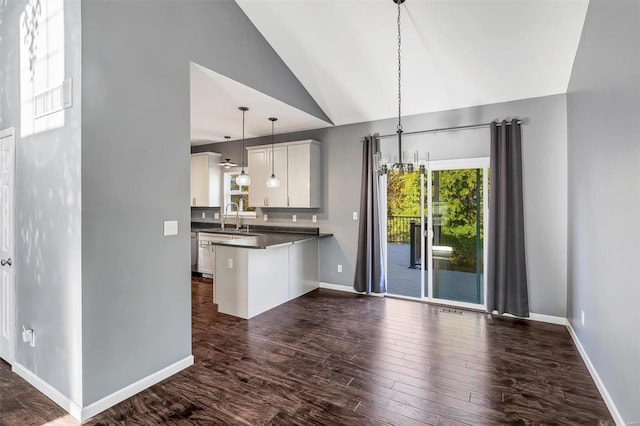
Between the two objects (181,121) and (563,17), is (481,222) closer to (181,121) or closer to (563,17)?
(563,17)

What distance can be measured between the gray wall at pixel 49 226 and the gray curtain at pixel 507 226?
425 cm

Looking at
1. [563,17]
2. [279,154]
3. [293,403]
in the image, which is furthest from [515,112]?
[293,403]

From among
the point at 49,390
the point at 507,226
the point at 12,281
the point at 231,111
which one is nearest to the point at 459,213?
the point at 507,226

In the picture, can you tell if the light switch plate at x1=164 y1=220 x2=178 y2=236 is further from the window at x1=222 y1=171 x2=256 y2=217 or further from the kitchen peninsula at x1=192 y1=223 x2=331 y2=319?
the window at x1=222 y1=171 x2=256 y2=217

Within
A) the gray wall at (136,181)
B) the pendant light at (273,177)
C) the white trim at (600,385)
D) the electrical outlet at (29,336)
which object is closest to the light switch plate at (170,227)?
the gray wall at (136,181)

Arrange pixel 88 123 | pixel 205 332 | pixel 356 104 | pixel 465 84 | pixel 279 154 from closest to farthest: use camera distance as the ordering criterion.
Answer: pixel 88 123 → pixel 205 332 → pixel 465 84 → pixel 356 104 → pixel 279 154

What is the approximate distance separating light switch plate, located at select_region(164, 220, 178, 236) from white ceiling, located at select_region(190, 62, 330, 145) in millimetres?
1422

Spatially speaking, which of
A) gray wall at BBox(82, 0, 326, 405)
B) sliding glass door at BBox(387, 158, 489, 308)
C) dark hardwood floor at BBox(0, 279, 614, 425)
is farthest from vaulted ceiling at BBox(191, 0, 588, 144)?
dark hardwood floor at BBox(0, 279, 614, 425)

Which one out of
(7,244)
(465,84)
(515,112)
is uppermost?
(465,84)

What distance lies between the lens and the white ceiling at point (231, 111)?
11.4 feet

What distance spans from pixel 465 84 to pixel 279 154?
306 cm

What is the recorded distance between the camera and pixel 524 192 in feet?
13.4

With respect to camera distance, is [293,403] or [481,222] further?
[481,222]

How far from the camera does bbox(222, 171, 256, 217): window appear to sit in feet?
22.0
